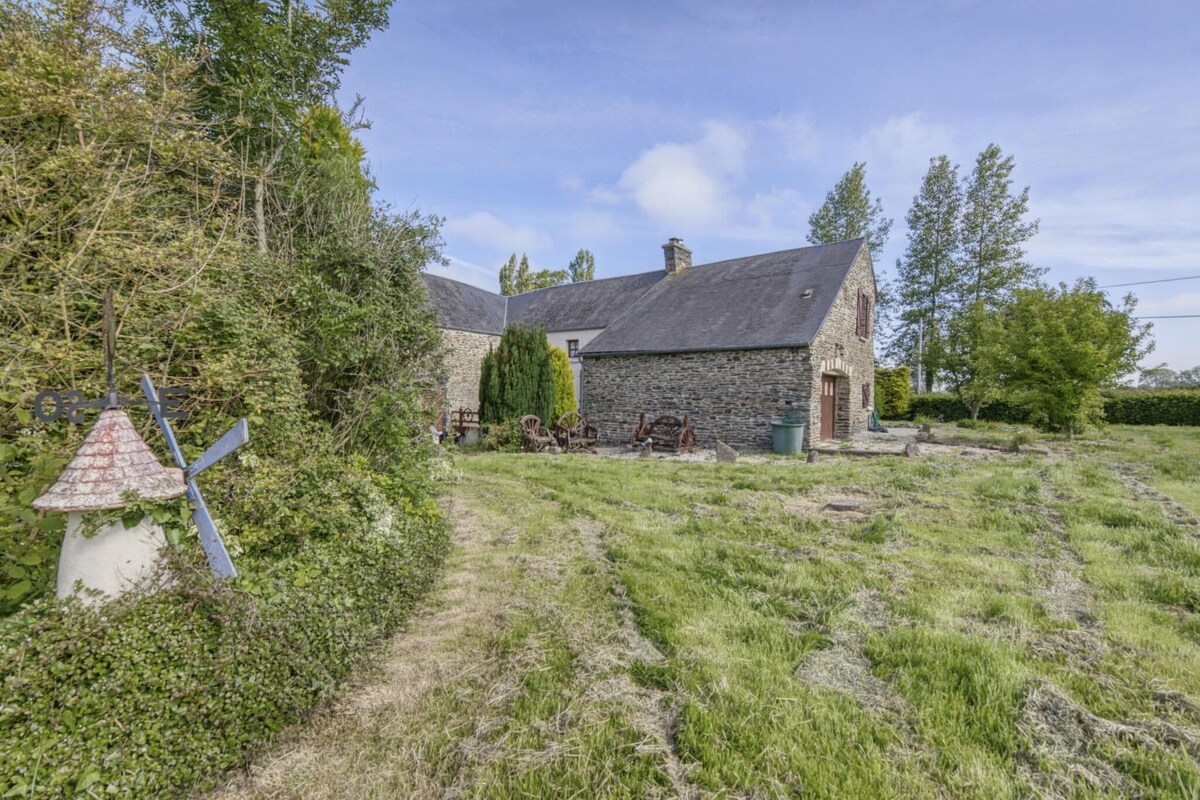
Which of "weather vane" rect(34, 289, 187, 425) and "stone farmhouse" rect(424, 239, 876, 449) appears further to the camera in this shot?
"stone farmhouse" rect(424, 239, 876, 449)

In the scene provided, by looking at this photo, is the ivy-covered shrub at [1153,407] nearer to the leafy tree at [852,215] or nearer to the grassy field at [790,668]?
the leafy tree at [852,215]

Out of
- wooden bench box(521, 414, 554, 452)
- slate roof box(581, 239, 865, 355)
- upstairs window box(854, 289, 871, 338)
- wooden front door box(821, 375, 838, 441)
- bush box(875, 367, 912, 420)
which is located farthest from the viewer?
bush box(875, 367, 912, 420)

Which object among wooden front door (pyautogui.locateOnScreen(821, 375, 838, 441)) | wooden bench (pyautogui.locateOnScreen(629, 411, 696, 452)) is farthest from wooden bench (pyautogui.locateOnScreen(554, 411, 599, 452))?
wooden front door (pyautogui.locateOnScreen(821, 375, 838, 441))

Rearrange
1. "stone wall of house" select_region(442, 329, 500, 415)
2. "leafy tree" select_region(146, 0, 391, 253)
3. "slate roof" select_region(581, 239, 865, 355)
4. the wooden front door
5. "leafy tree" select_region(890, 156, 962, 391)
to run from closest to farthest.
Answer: "leafy tree" select_region(146, 0, 391, 253), "slate roof" select_region(581, 239, 865, 355), the wooden front door, "stone wall of house" select_region(442, 329, 500, 415), "leafy tree" select_region(890, 156, 962, 391)

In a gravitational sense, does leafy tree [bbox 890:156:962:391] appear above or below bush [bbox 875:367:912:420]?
above

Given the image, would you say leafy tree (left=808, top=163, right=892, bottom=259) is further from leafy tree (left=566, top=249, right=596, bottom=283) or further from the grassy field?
the grassy field

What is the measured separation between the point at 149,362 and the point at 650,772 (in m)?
3.76

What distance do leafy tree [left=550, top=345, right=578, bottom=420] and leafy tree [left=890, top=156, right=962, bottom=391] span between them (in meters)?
20.6

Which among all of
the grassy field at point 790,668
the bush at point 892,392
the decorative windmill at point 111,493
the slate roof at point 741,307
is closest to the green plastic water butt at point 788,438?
the slate roof at point 741,307

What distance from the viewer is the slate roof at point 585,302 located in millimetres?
20656

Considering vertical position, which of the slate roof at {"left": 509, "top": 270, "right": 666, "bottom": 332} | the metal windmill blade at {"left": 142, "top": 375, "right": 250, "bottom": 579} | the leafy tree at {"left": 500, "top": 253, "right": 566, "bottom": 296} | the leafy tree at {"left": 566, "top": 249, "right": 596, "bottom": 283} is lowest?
the metal windmill blade at {"left": 142, "top": 375, "right": 250, "bottom": 579}

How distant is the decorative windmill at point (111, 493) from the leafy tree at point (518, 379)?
11904mm

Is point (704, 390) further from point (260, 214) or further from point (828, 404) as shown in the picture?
point (260, 214)

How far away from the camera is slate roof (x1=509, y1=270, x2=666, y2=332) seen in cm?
2066
